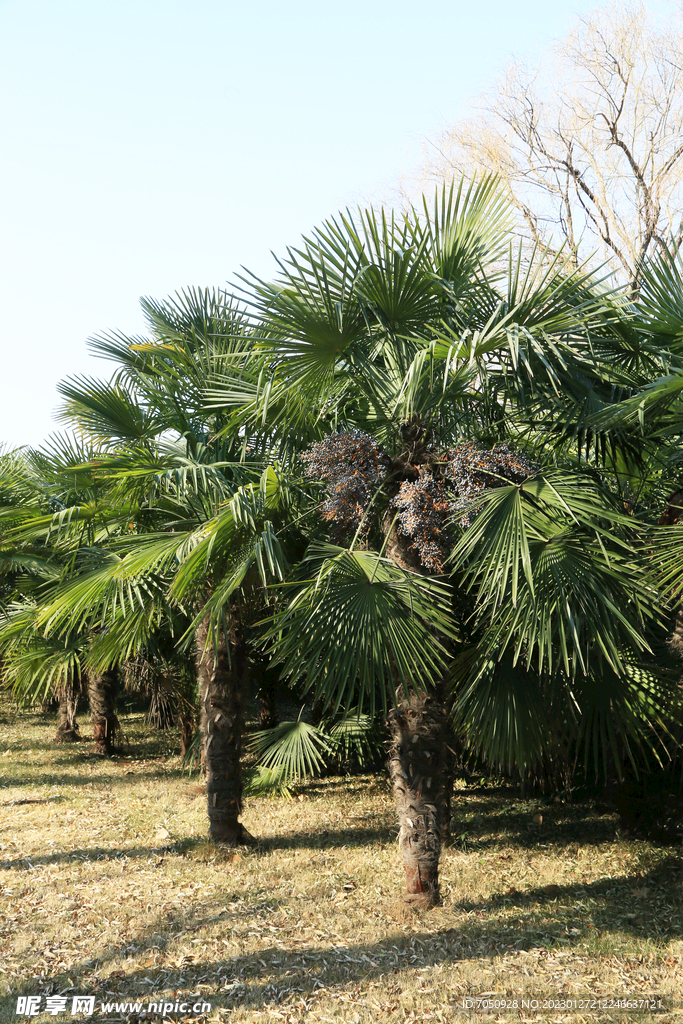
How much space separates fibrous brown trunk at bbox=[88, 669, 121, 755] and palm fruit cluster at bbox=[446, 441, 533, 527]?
9641mm

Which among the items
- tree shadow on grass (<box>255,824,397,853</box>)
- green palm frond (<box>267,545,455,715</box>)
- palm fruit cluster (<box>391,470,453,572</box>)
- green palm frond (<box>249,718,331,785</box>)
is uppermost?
palm fruit cluster (<box>391,470,453,572</box>)

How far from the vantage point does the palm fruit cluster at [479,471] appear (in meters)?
4.76

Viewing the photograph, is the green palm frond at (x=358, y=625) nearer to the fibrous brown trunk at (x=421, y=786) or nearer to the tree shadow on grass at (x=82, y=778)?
the fibrous brown trunk at (x=421, y=786)

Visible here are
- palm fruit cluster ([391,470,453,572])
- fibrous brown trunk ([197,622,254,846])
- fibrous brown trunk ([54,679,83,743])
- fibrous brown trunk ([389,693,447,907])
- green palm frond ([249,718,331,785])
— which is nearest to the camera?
palm fruit cluster ([391,470,453,572])

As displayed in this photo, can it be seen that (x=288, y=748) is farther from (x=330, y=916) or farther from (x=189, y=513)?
(x=189, y=513)

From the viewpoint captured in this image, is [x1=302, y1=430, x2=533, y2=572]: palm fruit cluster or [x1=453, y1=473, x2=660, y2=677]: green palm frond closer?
[x1=453, y1=473, x2=660, y2=677]: green palm frond

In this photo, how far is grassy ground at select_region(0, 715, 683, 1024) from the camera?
4449 mm

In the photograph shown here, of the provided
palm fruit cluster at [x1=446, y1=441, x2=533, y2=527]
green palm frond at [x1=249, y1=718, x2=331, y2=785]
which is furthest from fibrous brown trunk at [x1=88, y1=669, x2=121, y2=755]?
palm fruit cluster at [x1=446, y1=441, x2=533, y2=527]

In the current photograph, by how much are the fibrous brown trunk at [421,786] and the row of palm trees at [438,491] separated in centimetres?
2

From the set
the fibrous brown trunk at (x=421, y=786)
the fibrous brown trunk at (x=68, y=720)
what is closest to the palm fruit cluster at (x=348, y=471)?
the fibrous brown trunk at (x=421, y=786)

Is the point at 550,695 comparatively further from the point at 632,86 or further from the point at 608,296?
the point at 632,86

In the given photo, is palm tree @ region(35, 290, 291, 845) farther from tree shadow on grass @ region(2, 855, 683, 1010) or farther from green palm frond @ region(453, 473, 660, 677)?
tree shadow on grass @ region(2, 855, 683, 1010)

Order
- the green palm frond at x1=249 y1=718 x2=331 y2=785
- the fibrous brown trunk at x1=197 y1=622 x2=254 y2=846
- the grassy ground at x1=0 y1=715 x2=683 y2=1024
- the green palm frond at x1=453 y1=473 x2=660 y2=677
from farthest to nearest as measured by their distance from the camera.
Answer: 1. the green palm frond at x1=249 y1=718 x2=331 y2=785
2. the fibrous brown trunk at x1=197 y1=622 x2=254 y2=846
3. the grassy ground at x1=0 y1=715 x2=683 y2=1024
4. the green palm frond at x1=453 y1=473 x2=660 y2=677

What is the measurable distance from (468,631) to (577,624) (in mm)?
1688
